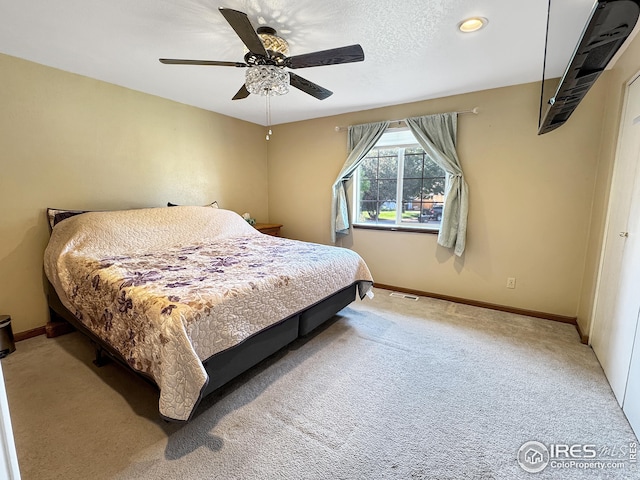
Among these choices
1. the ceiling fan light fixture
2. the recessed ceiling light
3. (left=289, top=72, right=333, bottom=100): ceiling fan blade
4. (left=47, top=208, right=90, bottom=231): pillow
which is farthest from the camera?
(left=47, top=208, right=90, bottom=231): pillow

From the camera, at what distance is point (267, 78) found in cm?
196

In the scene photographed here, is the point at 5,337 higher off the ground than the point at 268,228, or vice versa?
the point at 268,228

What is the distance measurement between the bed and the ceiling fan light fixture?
1255 millimetres

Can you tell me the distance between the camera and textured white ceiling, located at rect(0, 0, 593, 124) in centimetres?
173

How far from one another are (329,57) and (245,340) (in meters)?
1.78

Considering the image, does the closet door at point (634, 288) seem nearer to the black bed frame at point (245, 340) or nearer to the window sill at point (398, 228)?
the window sill at point (398, 228)

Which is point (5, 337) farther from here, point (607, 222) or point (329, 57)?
point (607, 222)

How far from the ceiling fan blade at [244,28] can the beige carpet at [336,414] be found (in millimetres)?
2054

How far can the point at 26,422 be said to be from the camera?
1614mm

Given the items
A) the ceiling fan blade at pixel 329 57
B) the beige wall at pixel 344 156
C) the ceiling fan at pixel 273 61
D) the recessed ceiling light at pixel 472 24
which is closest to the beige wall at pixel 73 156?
the beige wall at pixel 344 156

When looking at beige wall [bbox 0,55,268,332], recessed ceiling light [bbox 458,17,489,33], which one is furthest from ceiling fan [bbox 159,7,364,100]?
beige wall [bbox 0,55,268,332]

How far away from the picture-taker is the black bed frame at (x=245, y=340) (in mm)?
1670

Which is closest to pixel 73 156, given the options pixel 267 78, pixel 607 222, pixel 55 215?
pixel 55 215

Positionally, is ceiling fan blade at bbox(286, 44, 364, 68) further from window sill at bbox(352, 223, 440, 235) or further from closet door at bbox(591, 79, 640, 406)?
window sill at bbox(352, 223, 440, 235)
